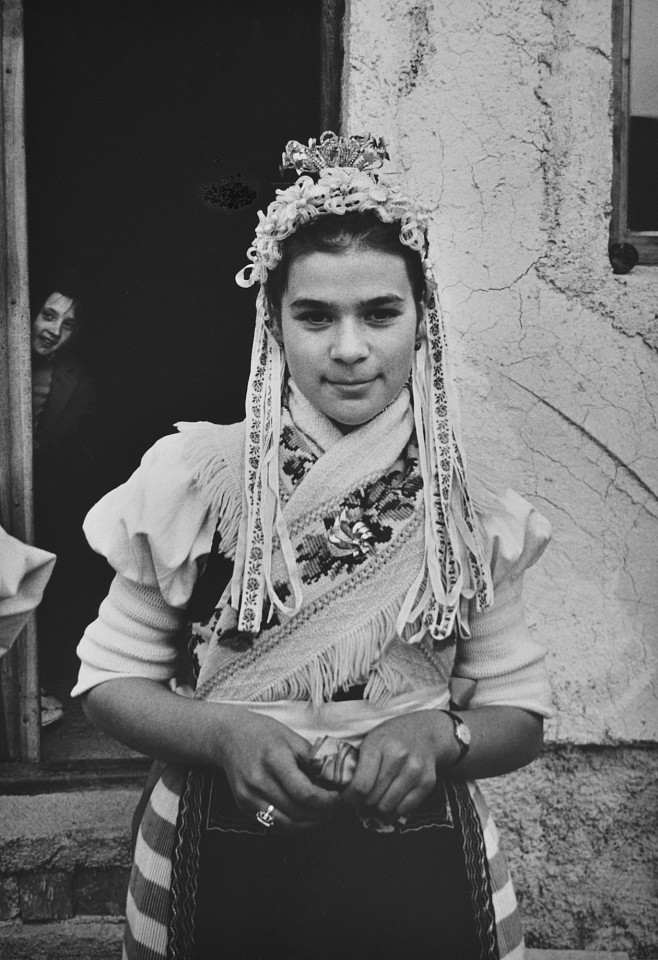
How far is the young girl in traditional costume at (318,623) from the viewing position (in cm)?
119

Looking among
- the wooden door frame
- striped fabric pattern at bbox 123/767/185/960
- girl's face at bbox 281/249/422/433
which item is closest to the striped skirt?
striped fabric pattern at bbox 123/767/185/960

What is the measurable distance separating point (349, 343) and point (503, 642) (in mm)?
520

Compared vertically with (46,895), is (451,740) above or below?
above

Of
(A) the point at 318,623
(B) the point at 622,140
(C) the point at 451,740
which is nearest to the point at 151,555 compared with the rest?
(A) the point at 318,623

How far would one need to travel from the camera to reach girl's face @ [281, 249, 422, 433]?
123cm

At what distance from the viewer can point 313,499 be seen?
127 centimetres

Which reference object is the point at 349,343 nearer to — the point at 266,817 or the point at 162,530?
the point at 162,530

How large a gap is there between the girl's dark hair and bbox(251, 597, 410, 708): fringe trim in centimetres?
50

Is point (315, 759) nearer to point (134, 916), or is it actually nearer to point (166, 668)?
point (166, 668)

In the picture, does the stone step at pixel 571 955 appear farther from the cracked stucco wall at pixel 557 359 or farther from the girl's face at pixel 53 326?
the girl's face at pixel 53 326

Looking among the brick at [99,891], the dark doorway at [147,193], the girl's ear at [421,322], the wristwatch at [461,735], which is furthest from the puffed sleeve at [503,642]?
the brick at [99,891]

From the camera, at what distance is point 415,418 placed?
1340mm

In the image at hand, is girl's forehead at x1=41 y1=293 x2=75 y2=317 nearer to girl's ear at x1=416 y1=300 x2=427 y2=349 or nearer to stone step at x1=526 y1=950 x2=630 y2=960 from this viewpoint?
girl's ear at x1=416 y1=300 x2=427 y2=349

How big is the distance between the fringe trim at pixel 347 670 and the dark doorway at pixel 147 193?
3.64 feet
